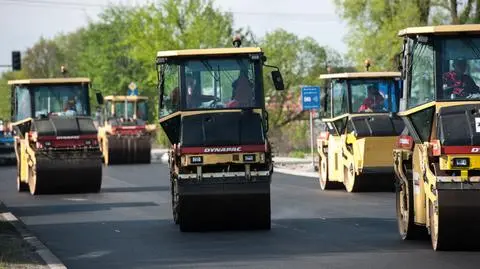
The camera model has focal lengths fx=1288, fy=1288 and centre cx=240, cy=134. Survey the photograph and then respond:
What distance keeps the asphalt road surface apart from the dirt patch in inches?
16.5

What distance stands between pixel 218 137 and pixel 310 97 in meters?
22.6

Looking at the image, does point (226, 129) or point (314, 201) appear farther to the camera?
point (314, 201)

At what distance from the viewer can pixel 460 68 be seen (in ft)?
52.4

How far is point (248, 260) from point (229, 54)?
592cm

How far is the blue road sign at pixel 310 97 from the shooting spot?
136ft

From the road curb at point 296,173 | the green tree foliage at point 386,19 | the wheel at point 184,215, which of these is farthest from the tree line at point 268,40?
the wheel at point 184,215

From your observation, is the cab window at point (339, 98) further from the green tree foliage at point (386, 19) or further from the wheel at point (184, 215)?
the green tree foliage at point (386, 19)

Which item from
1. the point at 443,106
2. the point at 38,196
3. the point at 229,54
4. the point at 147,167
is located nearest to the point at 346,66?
the point at 147,167

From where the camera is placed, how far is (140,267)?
577 inches

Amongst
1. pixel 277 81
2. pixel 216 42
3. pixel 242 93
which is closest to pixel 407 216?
pixel 277 81

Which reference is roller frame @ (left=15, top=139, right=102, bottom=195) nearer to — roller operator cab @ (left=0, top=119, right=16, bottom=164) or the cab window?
the cab window

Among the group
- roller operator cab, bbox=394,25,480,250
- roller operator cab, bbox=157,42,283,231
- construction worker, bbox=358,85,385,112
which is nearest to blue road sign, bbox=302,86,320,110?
construction worker, bbox=358,85,385,112

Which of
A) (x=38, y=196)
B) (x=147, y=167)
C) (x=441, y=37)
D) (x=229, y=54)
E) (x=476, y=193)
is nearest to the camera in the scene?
(x=476, y=193)

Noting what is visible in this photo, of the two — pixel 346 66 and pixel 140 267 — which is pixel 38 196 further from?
pixel 346 66
